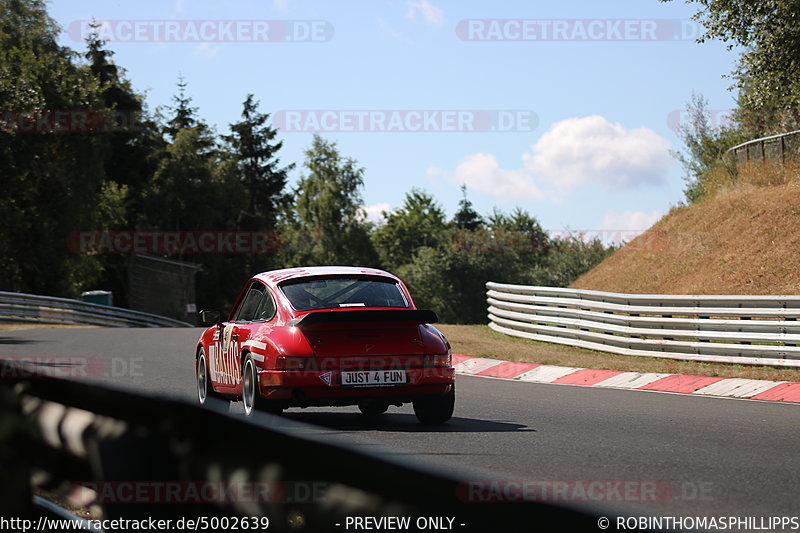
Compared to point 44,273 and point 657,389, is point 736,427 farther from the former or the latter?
point 44,273

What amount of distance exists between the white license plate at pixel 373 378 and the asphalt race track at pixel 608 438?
1.49 feet

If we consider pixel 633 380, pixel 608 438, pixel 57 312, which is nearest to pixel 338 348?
pixel 608 438

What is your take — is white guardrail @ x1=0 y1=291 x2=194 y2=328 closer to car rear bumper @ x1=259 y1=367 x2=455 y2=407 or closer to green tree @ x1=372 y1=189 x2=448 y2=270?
car rear bumper @ x1=259 y1=367 x2=455 y2=407

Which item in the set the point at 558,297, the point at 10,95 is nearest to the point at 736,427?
the point at 558,297

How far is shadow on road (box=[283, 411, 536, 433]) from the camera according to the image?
30.9ft

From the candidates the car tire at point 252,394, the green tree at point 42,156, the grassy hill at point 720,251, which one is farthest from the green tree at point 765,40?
the green tree at point 42,156

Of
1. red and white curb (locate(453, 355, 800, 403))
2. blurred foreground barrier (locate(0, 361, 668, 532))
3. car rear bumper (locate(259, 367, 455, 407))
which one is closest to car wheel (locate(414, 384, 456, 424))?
car rear bumper (locate(259, 367, 455, 407))

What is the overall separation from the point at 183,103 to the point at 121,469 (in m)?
83.6

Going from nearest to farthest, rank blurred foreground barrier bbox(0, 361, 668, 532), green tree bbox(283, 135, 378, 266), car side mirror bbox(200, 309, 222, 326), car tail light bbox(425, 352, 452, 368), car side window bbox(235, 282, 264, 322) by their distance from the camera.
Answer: blurred foreground barrier bbox(0, 361, 668, 532)
car tail light bbox(425, 352, 452, 368)
car side window bbox(235, 282, 264, 322)
car side mirror bbox(200, 309, 222, 326)
green tree bbox(283, 135, 378, 266)

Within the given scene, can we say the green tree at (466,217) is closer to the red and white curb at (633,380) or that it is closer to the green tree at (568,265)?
the green tree at (568,265)

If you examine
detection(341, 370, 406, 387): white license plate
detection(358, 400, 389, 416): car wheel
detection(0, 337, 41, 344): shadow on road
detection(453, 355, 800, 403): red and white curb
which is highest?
detection(341, 370, 406, 387): white license plate

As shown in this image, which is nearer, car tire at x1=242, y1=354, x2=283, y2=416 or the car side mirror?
car tire at x1=242, y1=354, x2=283, y2=416

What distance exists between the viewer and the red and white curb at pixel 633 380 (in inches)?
513

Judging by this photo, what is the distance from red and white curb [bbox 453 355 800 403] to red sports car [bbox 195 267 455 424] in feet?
17.2
